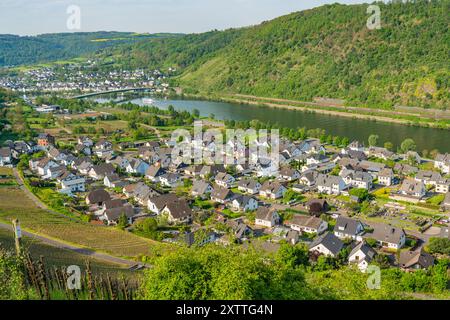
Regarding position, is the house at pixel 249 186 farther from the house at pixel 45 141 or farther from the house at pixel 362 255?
the house at pixel 45 141

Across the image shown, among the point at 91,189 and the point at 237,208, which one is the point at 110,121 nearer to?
the point at 91,189

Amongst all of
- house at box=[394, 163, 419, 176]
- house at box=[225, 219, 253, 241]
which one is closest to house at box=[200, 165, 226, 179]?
house at box=[225, 219, 253, 241]

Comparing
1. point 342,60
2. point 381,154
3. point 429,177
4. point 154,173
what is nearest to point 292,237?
point 429,177

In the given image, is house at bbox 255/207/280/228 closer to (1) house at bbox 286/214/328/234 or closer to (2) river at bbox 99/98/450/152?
(1) house at bbox 286/214/328/234

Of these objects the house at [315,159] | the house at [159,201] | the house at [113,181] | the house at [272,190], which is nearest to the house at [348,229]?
the house at [272,190]

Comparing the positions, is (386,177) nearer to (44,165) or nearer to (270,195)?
(270,195)
